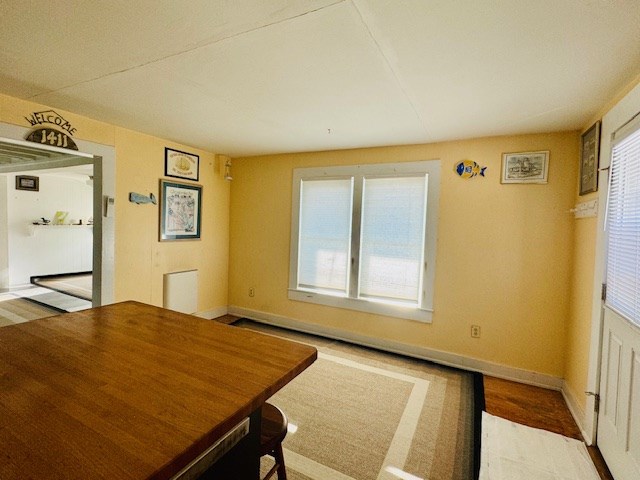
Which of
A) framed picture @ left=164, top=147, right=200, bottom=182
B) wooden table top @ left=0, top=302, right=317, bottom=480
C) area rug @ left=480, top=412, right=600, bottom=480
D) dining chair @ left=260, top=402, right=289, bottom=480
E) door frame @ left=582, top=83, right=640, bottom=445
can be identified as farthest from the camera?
framed picture @ left=164, top=147, right=200, bottom=182

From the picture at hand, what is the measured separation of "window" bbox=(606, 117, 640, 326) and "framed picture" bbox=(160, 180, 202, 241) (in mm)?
4046

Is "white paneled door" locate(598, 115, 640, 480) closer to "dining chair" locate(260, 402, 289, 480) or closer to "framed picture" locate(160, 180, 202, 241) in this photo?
"dining chair" locate(260, 402, 289, 480)

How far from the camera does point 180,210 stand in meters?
3.81

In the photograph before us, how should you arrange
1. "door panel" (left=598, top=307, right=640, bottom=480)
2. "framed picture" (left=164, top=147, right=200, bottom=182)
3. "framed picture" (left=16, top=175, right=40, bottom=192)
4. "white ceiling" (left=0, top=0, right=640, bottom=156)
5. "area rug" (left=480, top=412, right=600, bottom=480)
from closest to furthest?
"white ceiling" (left=0, top=0, right=640, bottom=156)
"door panel" (left=598, top=307, right=640, bottom=480)
"area rug" (left=480, top=412, right=600, bottom=480)
"framed picture" (left=164, top=147, right=200, bottom=182)
"framed picture" (left=16, top=175, right=40, bottom=192)

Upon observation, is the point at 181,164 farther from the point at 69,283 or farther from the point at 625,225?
the point at 69,283

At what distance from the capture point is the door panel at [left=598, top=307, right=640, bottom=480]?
5.16ft

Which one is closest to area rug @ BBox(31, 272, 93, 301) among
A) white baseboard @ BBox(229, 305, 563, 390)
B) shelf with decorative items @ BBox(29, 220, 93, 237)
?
shelf with decorative items @ BBox(29, 220, 93, 237)

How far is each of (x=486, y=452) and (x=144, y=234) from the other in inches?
145

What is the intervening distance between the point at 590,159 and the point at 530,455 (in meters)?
2.15

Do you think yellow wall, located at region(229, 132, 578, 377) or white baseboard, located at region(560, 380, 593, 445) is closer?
white baseboard, located at region(560, 380, 593, 445)

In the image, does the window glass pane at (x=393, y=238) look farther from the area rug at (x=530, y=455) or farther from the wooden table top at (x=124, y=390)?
the wooden table top at (x=124, y=390)

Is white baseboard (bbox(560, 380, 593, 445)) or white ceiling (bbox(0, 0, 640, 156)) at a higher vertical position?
white ceiling (bbox(0, 0, 640, 156))

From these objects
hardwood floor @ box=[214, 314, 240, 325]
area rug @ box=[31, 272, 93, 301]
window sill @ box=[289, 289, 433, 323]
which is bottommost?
hardwood floor @ box=[214, 314, 240, 325]

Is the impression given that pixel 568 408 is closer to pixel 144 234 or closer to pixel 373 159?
pixel 373 159
